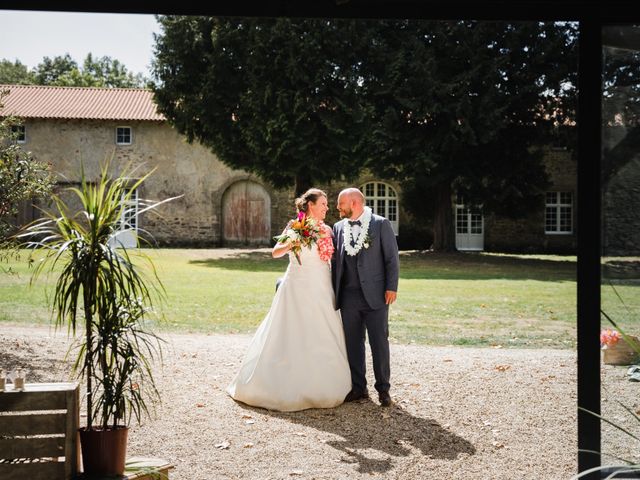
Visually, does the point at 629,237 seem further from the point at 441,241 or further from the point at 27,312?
the point at 441,241

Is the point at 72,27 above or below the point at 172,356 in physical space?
above

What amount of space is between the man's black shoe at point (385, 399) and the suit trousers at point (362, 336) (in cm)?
4

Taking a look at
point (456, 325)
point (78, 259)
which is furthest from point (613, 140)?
point (456, 325)

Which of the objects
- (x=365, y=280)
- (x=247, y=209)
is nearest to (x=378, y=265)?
(x=365, y=280)

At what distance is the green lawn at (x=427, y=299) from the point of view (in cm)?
1116

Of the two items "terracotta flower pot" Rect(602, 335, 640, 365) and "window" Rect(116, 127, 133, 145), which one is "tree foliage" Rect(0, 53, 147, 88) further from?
"terracotta flower pot" Rect(602, 335, 640, 365)

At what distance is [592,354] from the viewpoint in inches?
138

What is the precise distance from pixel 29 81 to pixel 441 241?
129 ft

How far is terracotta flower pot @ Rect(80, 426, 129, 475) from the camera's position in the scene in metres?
3.91

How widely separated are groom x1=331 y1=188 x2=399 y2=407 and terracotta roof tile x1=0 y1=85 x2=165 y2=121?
2256 centimetres

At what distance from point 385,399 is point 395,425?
60cm

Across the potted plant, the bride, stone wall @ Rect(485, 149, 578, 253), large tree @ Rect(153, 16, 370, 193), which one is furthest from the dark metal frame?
stone wall @ Rect(485, 149, 578, 253)

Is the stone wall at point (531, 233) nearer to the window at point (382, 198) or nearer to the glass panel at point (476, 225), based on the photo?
the glass panel at point (476, 225)

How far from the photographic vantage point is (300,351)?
268 inches
